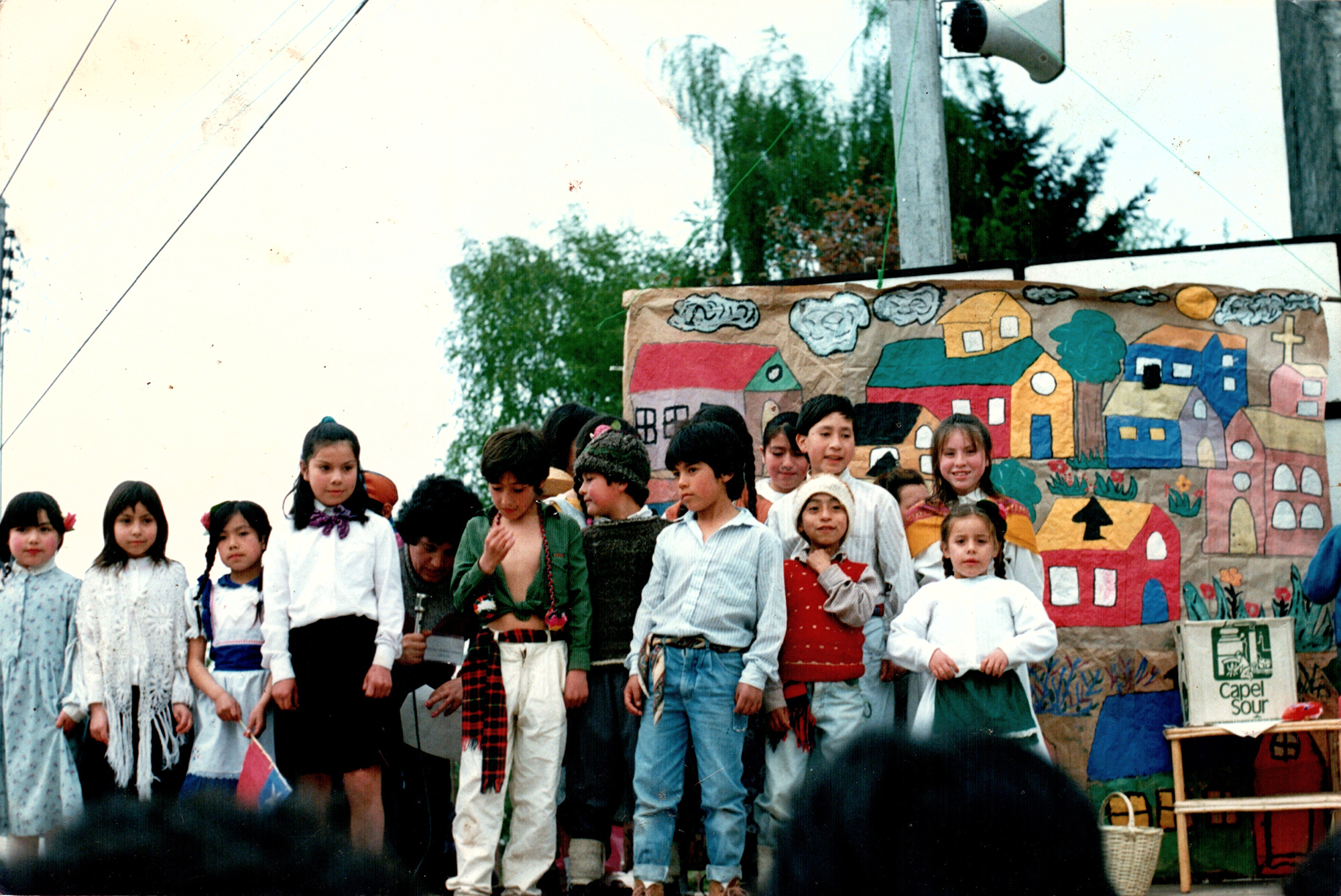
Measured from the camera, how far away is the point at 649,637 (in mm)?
3715

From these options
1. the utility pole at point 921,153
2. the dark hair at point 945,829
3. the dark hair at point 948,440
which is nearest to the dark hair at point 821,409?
the dark hair at point 948,440

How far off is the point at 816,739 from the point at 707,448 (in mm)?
937

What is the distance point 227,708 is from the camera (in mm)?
3939

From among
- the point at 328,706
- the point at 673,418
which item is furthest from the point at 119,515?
the point at 673,418

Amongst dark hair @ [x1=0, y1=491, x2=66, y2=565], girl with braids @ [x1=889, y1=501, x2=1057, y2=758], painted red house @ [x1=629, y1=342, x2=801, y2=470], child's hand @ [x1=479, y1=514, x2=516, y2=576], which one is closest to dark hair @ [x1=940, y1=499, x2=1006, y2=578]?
girl with braids @ [x1=889, y1=501, x2=1057, y2=758]

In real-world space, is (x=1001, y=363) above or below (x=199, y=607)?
above

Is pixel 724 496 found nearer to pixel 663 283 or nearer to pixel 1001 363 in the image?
pixel 1001 363

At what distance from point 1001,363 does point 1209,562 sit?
1.09 metres

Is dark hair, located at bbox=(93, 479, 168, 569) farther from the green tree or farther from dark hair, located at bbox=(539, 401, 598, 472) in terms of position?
the green tree

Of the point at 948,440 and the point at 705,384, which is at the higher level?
the point at 705,384

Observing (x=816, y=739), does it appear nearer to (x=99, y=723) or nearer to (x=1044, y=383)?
(x=1044, y=383)

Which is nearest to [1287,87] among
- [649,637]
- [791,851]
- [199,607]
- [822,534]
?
[822,534]

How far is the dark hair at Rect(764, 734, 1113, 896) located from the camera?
2.66 feet

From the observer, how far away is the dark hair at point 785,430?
4441mm
